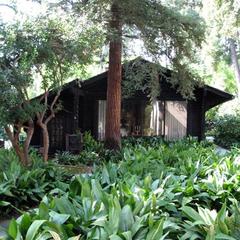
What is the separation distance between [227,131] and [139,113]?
6.19m

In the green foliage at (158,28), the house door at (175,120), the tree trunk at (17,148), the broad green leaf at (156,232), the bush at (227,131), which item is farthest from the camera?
the bush at (227,131)

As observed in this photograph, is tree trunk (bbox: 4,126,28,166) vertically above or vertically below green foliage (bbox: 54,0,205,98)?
below

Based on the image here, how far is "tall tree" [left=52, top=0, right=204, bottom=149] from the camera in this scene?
1218 centimetres

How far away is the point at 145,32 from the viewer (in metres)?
13.4

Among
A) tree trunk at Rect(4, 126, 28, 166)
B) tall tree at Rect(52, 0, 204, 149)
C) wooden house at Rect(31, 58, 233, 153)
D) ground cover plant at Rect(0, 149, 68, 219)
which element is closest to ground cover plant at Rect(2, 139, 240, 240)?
ground cover plant at Rect(0, 149, 68, 219)

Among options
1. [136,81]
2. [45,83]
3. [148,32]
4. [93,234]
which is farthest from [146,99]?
[93,234]

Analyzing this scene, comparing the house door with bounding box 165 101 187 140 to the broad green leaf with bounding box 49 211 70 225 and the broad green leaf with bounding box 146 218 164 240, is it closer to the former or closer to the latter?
the broad green leaf with bounding box 49 211 70 225

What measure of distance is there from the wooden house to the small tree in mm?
7432

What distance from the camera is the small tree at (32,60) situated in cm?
798

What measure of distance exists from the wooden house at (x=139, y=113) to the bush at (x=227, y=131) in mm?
3546

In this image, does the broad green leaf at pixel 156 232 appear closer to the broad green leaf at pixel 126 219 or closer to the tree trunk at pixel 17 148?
the broad green leaf at pixel 126 219

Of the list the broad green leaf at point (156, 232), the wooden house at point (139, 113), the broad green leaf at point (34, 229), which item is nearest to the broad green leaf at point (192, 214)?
the broad green leaf at point (156, 232)

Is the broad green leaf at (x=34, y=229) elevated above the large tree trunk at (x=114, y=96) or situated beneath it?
situated beneath

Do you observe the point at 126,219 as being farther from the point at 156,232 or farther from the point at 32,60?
the point at 32,60
